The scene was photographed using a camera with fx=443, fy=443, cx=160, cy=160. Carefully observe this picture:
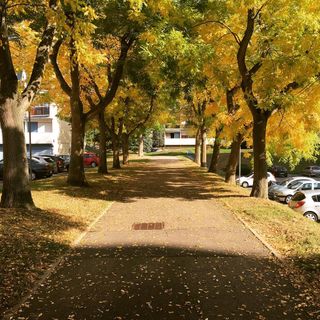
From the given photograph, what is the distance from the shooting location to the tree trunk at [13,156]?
1107 cm

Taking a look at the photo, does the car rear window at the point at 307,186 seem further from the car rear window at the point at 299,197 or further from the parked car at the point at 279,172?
the parked car at the point at 279,172

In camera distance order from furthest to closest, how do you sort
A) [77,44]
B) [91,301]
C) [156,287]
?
1. [77,44]
2. [156,287]
3. [91,301]

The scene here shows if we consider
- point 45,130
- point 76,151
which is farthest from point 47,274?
point 45,130

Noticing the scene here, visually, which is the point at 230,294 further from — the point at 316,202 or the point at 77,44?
the point at 316,202

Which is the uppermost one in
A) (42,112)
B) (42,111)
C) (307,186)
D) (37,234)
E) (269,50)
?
(42,111)

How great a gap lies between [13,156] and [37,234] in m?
2.87

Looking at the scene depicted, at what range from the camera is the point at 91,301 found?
18.8 feet

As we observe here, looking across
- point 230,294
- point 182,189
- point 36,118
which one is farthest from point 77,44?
point 36,118

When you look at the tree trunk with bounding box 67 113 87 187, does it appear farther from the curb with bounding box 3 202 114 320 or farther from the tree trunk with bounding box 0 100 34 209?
the curb with bounding box 3 202 114 320

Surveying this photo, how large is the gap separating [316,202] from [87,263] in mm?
13412

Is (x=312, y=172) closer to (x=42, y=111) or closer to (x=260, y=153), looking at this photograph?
(x=42, y=111)

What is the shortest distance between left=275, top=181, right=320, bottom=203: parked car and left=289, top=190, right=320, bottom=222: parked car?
5676mm

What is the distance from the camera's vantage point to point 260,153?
16.1m

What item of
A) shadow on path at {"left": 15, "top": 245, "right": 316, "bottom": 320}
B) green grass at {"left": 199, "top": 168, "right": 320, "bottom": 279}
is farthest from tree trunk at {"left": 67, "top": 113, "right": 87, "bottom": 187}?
shadow on path at {"left": 15, "top": 245, "right": 316, "bottom": 320}
